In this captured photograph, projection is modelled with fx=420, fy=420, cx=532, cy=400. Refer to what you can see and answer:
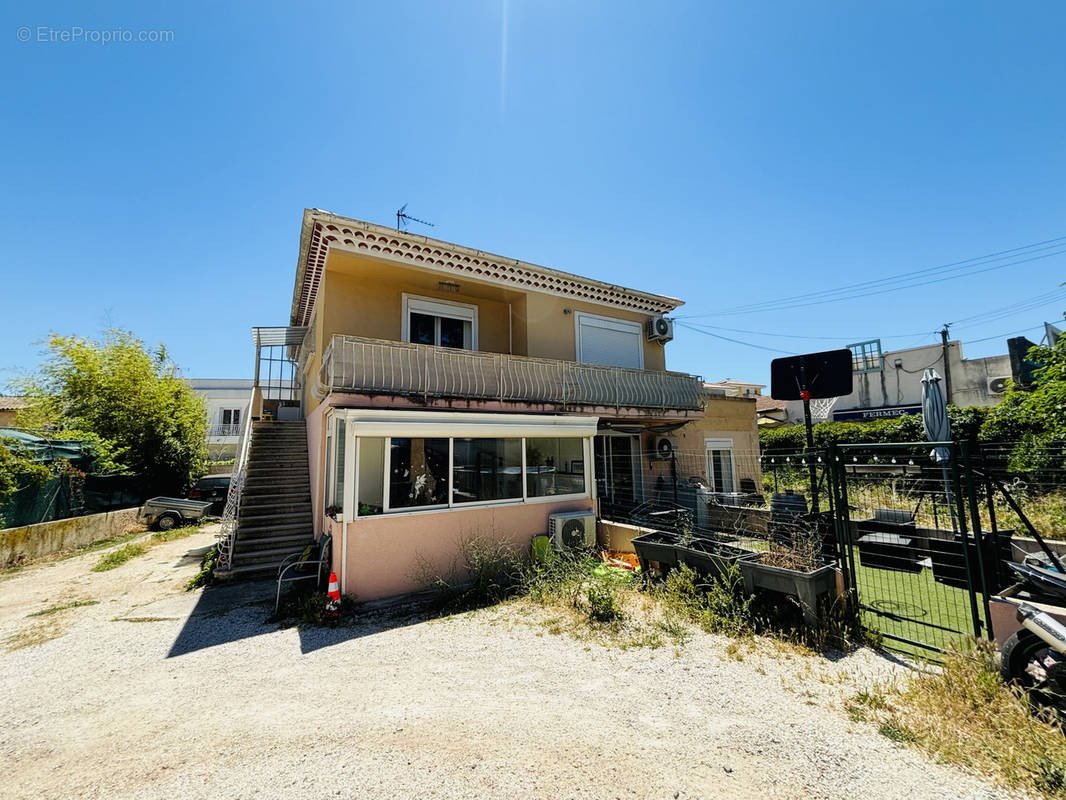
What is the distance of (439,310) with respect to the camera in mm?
11039

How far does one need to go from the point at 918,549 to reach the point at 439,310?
10.6 m

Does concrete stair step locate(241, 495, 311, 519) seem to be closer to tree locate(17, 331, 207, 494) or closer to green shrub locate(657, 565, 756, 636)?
tree locate(17, 331, 207, 494)

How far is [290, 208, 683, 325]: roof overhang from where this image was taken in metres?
8.82

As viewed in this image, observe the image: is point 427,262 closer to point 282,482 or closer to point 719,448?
point 282,482

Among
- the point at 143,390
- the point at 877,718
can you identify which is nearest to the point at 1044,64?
the point at 877,718

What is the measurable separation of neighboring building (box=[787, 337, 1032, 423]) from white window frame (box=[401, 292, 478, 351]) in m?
22.8

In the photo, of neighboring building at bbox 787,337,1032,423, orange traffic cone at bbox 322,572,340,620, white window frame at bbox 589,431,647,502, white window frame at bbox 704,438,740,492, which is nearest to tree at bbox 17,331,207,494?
orange traffic cone at bbox 322,572,340,620

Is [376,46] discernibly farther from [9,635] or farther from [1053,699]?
[1053,699]

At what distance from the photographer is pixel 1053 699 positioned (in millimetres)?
3232

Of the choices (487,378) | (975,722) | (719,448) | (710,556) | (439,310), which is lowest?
(975,722)

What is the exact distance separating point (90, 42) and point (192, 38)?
1.62 m

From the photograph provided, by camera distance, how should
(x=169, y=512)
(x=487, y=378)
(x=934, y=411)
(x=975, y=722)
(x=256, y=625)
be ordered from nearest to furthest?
(x=975, y=722)
(x=256, y=625)
(x=934, y=411)
(x=487, y=378)
(x=169, y=512)

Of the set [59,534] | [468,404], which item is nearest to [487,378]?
[468,404]

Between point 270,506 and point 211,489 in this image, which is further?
point 211,489
